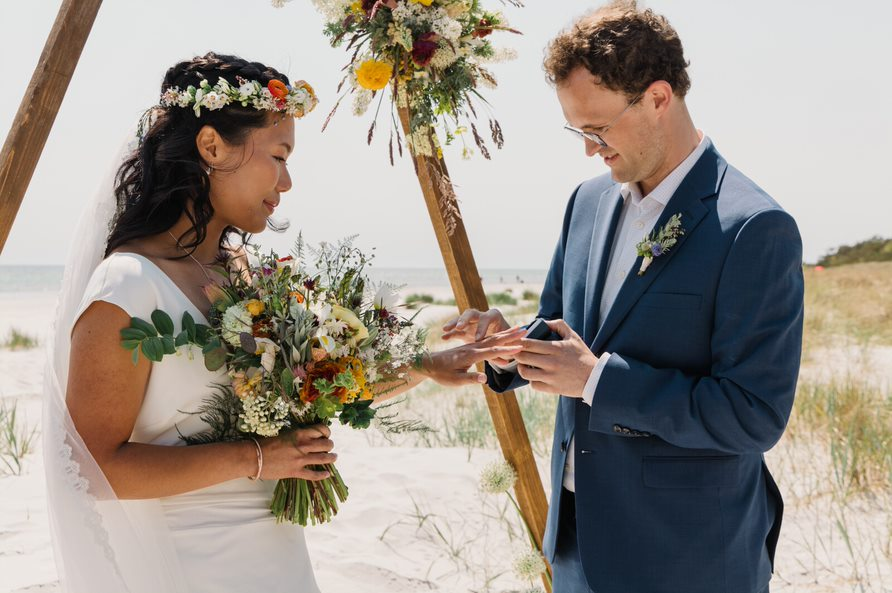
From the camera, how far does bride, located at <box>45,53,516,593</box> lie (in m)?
2.45

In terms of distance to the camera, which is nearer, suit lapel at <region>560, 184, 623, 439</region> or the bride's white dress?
the bride's white dress

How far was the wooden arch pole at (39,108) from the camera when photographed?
9.44 ft

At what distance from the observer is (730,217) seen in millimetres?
2594

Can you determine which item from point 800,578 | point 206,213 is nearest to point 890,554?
point 800,578

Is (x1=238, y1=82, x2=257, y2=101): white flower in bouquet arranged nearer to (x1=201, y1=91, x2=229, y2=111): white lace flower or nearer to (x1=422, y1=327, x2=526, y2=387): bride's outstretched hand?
(x1=201, y1=91, x2=229, y2=111): white lace flower

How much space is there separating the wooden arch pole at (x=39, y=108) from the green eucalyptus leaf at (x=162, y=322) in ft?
2.78

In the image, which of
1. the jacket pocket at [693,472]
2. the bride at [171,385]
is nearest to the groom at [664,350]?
the jacket pocket at [693,472]

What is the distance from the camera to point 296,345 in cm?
257

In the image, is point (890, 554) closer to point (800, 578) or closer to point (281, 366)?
point (800, 578)

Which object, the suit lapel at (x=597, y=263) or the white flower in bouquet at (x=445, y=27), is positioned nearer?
the suit lapel at (x=597, y=263)

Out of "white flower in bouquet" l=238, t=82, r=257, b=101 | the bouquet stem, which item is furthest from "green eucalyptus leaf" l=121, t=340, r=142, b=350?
"white flower in bouquet" l=238, t=82, r=257, b=101

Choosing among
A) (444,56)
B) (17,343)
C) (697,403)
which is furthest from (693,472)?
(17,343)

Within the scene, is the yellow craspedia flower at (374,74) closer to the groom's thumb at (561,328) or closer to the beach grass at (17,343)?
the groom's thumb at (561,328)

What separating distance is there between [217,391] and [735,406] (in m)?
1.72
